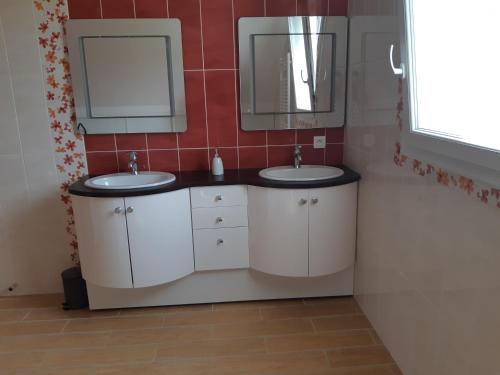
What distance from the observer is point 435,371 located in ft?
5.05

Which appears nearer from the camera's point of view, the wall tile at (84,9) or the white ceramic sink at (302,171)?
the wall tile at (84,9)

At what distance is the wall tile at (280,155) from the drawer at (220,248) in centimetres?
51

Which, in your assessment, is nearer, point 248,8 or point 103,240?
point 103,240

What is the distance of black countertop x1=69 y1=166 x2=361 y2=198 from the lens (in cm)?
204

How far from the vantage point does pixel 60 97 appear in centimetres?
234

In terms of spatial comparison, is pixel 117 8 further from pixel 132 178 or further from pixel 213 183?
pixel 213 183

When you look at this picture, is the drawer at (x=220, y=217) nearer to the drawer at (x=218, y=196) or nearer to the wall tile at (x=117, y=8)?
the drawer at (x=218, y=196)

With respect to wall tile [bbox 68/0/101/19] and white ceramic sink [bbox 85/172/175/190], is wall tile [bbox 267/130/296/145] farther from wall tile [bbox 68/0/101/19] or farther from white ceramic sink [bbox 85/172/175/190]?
wall tile [bbox 68/0/101/19]

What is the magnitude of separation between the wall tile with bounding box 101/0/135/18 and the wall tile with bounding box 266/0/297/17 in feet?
2.55

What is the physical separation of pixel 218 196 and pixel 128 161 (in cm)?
66

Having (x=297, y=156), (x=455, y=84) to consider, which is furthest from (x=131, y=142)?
(x=455, y=84)

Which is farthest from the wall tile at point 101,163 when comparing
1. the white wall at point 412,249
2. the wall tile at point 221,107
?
the white wall at point 412,249

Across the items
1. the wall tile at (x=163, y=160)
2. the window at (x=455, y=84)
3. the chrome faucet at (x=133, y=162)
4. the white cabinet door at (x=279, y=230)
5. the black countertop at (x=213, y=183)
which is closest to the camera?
the window at (x=455, y=84)

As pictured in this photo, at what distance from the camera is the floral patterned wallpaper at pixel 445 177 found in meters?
1.18
